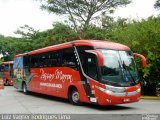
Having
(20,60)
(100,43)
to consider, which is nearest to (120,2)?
(20,60)

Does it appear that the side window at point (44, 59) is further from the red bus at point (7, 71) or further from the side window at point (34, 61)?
the red bus at point (7, 71)

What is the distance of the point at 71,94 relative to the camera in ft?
58.2

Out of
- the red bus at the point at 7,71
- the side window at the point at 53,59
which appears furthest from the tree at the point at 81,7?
the side window at the point at 53,59

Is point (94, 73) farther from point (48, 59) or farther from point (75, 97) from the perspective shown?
point (48, 59)

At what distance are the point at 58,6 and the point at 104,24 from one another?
5893 millimetres

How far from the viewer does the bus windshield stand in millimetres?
15047

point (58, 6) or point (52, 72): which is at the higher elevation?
point (58, 6)

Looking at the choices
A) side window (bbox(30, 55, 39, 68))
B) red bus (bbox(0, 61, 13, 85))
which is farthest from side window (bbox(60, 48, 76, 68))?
red bus (bbox(0, 61, 13, 85))

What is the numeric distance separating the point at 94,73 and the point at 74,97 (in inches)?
96.9

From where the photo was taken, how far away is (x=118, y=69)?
15.3m

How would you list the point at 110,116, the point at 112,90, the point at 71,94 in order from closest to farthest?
the point at 110,116 → the point at 112,90 → the point at 71,94

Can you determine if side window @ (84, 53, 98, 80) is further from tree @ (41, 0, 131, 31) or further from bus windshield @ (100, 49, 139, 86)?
tree @ (41, 0, 131, 31)

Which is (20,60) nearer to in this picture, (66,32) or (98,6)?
(66,32)

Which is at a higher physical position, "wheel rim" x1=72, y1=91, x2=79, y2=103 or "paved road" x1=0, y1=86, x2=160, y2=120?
"wheel rim" x1=72, y1=91, x2=79, y2=103
